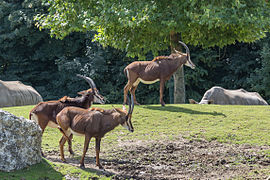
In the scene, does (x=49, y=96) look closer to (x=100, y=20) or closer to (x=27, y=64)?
(x=27, y=64)

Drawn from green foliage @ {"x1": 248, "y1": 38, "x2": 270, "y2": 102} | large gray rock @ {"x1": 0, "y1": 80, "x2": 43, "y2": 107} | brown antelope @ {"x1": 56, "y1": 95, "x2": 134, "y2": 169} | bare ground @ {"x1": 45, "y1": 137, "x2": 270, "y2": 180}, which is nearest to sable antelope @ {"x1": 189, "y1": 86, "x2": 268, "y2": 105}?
green foliage @ {"x1": 248, "y1": 38, "x2": 270, "y2": 102}

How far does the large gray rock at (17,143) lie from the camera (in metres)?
7.61

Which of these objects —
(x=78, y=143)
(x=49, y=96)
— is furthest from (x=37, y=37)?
(x=78, y=143)

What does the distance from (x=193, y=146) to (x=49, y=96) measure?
1948cm

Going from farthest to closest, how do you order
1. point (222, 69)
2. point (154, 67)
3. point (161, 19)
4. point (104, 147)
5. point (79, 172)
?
point (222, 69), point (161, 19), point (154, 67), point (104, 147), point (79, 172)

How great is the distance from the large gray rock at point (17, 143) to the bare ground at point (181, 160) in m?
0.86

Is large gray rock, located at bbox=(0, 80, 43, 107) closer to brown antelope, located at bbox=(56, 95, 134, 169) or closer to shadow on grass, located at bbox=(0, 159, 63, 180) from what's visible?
brown antelope, located at bbox=(56, 95, 134, 169)

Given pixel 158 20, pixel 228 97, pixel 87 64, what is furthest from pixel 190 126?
pixel 87 64

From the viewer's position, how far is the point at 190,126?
12.2 metres

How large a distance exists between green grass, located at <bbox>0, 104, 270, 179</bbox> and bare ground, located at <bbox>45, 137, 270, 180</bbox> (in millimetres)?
415

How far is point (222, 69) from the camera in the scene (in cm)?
2984

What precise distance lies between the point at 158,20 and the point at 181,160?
7729mm

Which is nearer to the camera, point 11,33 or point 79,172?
point 79,172

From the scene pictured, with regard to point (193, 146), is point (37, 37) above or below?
above
